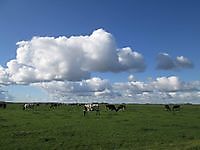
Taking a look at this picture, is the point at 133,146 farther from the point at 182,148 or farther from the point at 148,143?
the point at 182,148

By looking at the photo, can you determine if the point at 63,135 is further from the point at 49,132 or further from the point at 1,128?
the point at 1,128

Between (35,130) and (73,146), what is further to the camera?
(35,130)

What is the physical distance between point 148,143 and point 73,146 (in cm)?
508

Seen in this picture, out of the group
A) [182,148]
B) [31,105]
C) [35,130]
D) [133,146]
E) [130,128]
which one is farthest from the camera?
[31,105]

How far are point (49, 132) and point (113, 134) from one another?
16.8ft

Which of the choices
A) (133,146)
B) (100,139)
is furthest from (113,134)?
(133,146)

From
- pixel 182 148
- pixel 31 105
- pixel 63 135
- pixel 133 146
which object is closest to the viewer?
pixel 182 148

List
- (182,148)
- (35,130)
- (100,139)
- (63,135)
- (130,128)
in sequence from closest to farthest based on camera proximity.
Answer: (182,148) → (100,139) → (63,135) → (35,130) → (130,128)

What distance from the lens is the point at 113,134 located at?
2933 cm

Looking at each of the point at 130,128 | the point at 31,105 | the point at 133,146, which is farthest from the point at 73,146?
the point at 31,105

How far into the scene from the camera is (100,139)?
26891 mm

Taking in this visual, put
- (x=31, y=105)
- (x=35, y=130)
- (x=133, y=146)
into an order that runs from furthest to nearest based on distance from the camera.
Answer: (x=31, y=105), (x=35, y=130), (x=133, y=146)

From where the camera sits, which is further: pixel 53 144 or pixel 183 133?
pixel 183 133

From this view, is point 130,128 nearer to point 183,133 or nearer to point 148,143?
point 183,133
